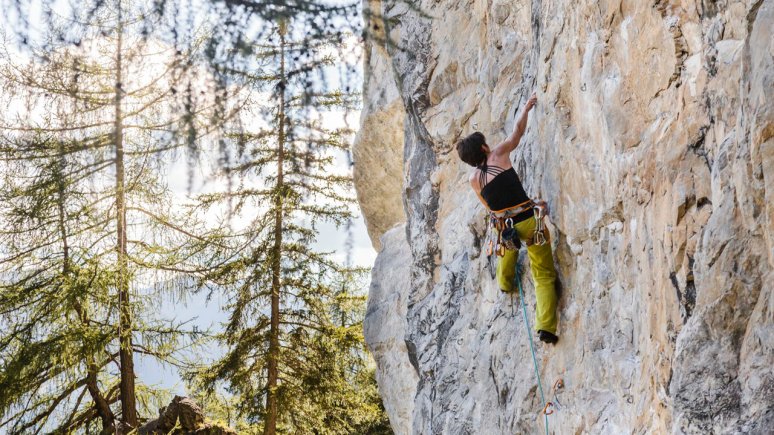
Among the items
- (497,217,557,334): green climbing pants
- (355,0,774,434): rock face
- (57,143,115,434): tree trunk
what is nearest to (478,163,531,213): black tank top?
(497,217,557,334): green climbing pants

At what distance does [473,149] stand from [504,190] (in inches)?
17.8

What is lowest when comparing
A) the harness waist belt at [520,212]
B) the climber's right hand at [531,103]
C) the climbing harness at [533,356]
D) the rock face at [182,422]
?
the climbing harness at [533,356]

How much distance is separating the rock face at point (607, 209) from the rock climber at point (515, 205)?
0.45ft

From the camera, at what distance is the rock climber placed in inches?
250

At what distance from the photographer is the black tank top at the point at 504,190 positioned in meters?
6.38

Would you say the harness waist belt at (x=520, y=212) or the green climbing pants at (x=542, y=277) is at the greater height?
the harness waist belt at (x=520, y=212)

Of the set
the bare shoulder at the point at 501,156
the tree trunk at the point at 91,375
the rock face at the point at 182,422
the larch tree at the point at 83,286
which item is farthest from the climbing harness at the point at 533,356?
the rock face at the point at 182,422

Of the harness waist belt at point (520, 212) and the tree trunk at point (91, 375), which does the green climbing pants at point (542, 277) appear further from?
the tree trunk at point (91, 375)

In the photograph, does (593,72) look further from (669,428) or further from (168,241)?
(168,241)

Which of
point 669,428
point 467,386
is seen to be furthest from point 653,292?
point 467,386

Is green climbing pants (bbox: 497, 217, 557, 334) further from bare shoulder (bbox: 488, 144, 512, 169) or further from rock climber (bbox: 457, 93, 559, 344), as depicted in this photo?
bare shoulder (bbox: 488, 144, 512, 169)

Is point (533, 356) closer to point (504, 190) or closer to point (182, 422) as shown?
point (504, 190)

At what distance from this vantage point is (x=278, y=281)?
15.1 metres

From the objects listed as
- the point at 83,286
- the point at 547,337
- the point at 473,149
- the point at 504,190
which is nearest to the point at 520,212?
the point at 504,190
